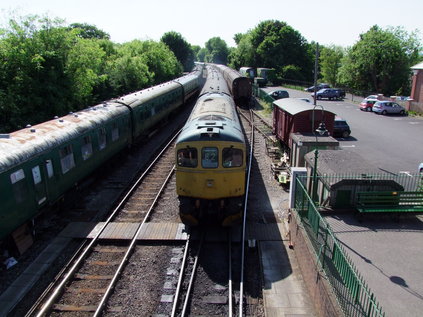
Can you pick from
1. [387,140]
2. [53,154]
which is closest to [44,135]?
[53,154]

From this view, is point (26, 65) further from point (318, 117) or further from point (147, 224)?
point (318, 117)

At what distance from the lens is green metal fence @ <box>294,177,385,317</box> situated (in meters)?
6.15

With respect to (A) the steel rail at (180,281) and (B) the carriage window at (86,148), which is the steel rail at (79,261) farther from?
(A) the steel rail at (180,281)

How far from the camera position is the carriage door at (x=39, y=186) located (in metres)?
10.6

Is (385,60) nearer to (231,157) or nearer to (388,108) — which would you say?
(388,108)

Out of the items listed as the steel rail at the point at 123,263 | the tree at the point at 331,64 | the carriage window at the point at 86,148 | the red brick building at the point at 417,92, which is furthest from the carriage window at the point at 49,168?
the tree at the point at 331,64

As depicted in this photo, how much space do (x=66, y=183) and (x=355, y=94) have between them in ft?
160

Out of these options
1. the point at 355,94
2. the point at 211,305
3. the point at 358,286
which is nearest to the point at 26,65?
the point at 211,305

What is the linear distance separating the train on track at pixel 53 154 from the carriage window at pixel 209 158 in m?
5.10

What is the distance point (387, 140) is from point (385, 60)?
28.4 metres

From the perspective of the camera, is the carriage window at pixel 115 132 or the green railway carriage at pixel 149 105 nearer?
the carriage window at pixel 115 132

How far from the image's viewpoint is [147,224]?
11703 millimetres

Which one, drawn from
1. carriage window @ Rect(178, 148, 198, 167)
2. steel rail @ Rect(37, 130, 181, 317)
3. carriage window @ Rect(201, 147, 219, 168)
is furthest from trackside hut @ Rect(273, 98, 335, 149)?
steel rail @ Rect(37, 130, 181, 317)

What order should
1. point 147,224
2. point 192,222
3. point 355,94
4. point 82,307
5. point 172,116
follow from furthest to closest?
point 355,94 < point 172,116 < point 147,224 < point 192,222 < point 82,307
